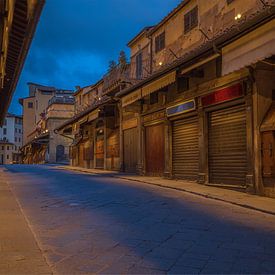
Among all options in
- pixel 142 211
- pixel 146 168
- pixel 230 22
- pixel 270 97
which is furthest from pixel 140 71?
pixel 142 211

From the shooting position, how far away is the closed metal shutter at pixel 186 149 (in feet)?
52.9

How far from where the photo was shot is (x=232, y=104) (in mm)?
13305

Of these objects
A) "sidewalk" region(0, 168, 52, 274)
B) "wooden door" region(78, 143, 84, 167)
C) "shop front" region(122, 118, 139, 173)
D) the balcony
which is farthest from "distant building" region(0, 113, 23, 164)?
"sidewalk" region(0, 168, 52, 274)

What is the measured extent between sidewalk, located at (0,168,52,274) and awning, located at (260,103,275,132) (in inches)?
277

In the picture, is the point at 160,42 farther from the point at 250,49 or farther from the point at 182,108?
the point at 250,49

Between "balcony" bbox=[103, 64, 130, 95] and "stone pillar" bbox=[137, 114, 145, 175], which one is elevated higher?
"balcony" bbox=[103, 64, 130, 95]

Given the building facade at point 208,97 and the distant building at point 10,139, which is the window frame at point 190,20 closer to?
the building facade at point 208,97


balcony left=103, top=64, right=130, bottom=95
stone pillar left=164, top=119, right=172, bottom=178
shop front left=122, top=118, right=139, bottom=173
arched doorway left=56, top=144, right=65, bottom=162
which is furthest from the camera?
arched doorway left=56, top=144, right=65, bottom=162

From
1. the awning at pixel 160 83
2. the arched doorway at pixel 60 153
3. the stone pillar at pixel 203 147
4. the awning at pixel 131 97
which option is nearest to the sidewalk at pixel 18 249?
the stone pillar at pixel 203 147

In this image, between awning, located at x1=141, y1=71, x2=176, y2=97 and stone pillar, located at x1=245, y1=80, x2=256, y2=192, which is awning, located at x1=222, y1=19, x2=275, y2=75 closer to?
stone pillar, located at x1=245, y1=80, x2=256, y2=192

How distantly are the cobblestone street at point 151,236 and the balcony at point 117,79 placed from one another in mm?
13726

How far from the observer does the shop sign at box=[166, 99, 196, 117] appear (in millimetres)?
15855

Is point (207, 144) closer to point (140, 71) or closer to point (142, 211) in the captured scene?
point (142, 211)

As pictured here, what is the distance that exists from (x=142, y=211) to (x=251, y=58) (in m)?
4.74
